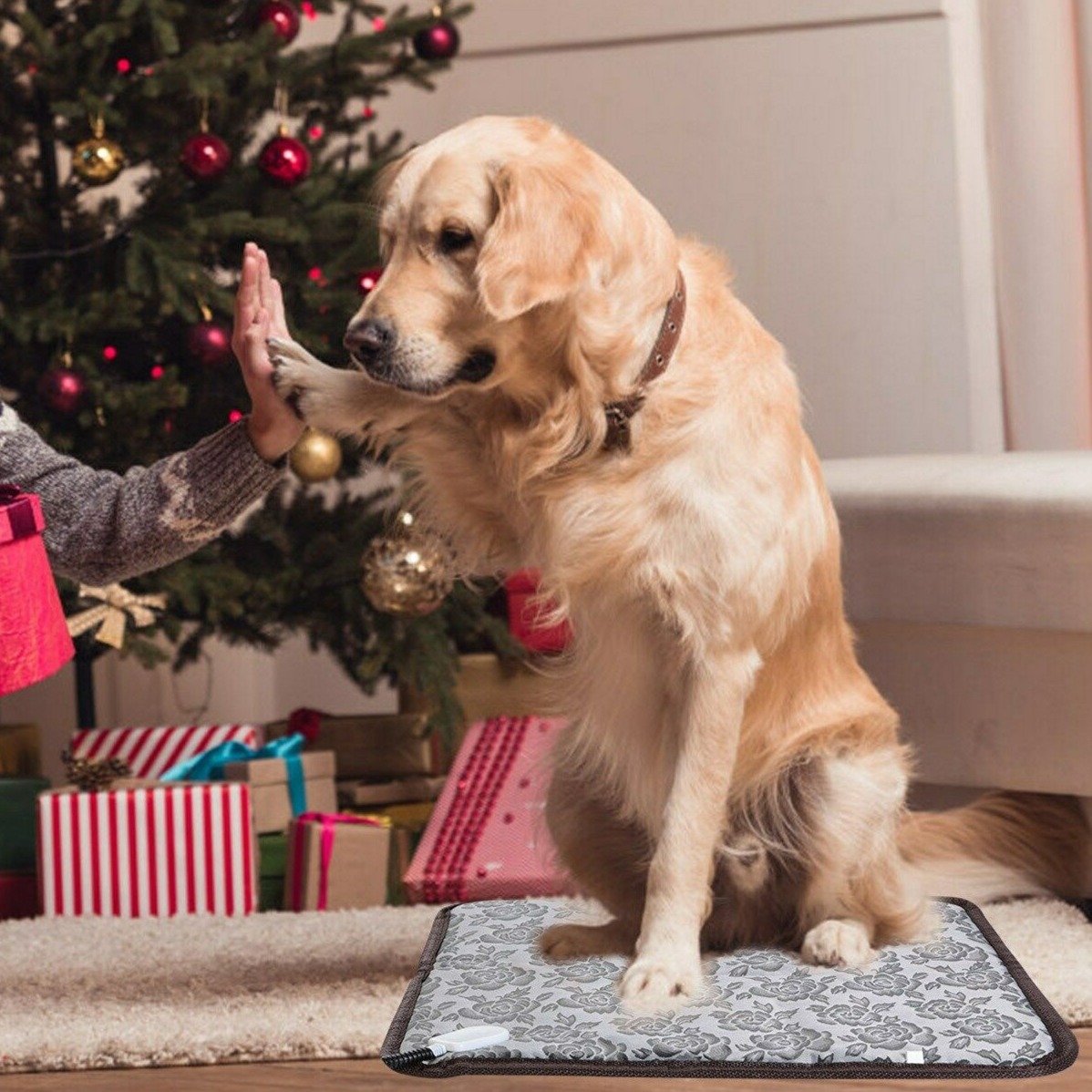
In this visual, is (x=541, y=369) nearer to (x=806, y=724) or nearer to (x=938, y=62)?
(x=806, y=724)

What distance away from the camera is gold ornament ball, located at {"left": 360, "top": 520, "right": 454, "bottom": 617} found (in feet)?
9.07

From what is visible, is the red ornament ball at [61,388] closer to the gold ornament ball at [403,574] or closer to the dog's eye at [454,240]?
the gold ornament ball at [403,574]

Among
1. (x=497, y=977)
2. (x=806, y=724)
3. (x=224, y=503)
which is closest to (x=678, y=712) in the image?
(x=806, y=724)

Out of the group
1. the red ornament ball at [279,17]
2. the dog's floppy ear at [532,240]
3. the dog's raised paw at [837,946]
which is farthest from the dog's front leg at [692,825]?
the red ornament ball at [279,17]

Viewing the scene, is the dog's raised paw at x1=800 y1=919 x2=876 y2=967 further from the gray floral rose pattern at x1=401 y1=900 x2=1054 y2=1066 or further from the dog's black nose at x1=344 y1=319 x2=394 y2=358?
the dog's black nose at x1=344 y1=319 x2=394 y2=358

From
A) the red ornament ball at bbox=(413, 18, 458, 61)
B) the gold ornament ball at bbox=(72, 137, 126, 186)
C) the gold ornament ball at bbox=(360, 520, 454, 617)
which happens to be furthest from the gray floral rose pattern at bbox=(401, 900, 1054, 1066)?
the red ornament ball at bbox=(413, 18, 458, 61)

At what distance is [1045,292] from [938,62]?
1.76 ft

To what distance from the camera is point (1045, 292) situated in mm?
3357

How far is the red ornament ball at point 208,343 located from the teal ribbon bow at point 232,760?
0.61m

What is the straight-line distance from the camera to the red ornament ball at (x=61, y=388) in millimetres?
2629

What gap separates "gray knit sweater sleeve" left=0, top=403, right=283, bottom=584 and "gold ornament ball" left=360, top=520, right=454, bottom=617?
2.99 ft

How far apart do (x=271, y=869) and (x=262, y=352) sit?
3.97 ft

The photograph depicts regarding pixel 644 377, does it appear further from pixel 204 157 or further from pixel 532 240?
pixel 204 157

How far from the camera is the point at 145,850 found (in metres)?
2.58
